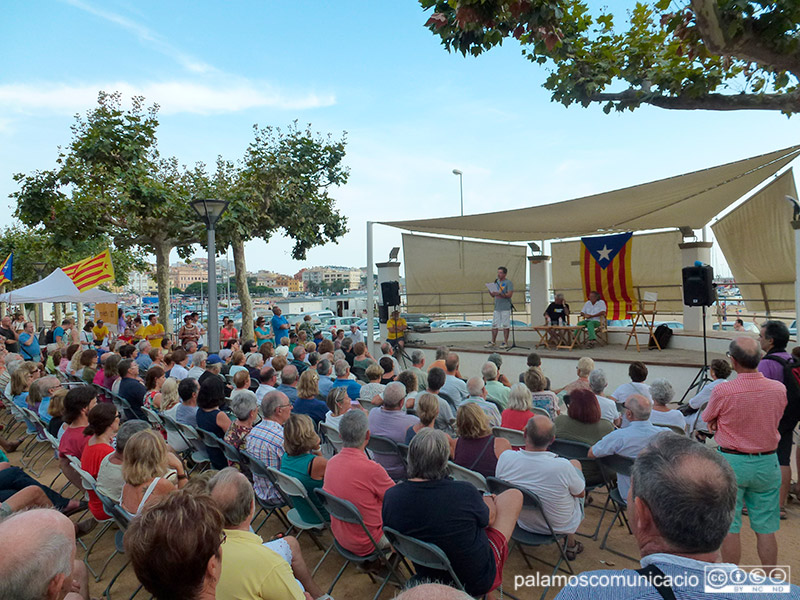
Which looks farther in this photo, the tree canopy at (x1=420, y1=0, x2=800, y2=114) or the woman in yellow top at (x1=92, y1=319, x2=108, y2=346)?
the woman in yellow top at (x1=92, y1=319, x2=108, y2=346)

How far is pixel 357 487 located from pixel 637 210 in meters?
7.99

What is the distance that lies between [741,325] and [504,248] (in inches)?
222

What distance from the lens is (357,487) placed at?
285cm

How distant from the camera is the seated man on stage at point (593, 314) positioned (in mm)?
10742

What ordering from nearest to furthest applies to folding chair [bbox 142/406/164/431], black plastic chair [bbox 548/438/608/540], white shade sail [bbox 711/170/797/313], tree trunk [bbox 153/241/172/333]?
black plastic chair [bbox 548/438/608/540] < folding chair [bbox 142/406/164/431] < white shade sail [bbox 711/170/797/313] < tree trunk [bbox 153/241/172/333]

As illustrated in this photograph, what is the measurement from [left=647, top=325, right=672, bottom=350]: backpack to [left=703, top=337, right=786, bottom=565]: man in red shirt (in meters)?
7.79

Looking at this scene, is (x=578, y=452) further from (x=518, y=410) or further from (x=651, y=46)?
(x=651, y=46)

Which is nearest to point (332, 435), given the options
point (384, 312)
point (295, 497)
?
point (295, 497)

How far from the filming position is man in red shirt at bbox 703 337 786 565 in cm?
277

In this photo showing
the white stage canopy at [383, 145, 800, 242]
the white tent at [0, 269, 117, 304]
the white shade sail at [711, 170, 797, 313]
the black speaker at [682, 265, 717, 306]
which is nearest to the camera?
the white stage canopy at [383, 145, 800, 242]

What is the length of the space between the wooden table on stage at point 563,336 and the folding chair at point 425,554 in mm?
8555

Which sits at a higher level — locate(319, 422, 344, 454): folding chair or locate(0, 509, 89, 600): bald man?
locate(0, 509, 89, 600): bald man

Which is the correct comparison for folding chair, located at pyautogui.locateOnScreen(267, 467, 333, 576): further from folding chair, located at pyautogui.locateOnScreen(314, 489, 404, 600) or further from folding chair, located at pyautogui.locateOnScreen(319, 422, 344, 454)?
folding chair, located at pyautogui.locateOnScreen(319, 422, 344, 454)

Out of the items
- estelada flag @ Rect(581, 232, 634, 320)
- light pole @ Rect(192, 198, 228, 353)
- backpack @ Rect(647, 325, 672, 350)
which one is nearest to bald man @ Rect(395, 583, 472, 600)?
light pole @ Rect(192, 198, 228, 353)
